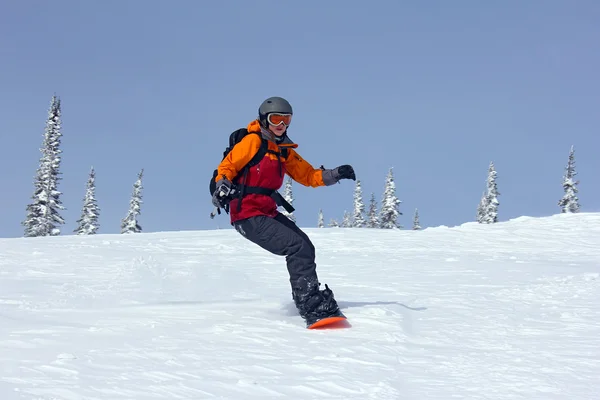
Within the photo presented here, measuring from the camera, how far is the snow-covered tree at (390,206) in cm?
5422

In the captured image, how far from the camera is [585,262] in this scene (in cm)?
1030

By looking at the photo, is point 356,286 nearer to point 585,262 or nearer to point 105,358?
point 105,358

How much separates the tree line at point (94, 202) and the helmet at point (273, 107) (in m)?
37.5

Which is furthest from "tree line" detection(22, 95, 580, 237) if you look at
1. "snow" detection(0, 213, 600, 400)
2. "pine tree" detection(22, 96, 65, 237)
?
"snow" detection(0, 213, 600, 400)

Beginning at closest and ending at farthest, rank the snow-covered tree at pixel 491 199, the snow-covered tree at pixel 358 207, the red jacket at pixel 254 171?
1. the red jacket at pixel 254 171
2. the snow-covered tree at pixel 491 199
3. the snow-covered tree at pixel 358 207

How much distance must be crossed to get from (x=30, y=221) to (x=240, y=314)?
39.9m

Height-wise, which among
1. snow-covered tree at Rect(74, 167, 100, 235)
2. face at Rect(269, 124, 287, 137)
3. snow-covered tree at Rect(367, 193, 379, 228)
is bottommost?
face at Rect(269, 124, 287, 137)

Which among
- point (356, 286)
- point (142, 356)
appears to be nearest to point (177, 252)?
point (356, 286)

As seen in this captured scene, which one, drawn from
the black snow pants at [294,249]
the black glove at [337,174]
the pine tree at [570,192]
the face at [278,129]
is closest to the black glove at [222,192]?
the black snow pants at [294,249]

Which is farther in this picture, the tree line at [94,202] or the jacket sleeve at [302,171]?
the tree line at [94,202]

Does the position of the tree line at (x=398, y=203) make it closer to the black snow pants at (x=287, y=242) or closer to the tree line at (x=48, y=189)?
the tree line at (x=48, y=189)

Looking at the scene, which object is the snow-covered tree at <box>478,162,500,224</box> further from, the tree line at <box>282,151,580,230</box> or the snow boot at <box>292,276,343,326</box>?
the snow boot at <box>292,276,343,326</box>

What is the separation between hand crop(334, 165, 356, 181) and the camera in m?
6.02

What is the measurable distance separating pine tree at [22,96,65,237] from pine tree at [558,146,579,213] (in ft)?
148
